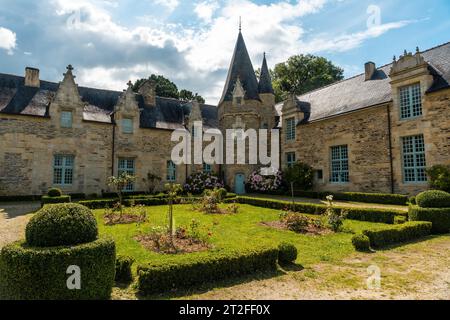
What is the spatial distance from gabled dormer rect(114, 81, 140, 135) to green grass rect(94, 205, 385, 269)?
10.4m

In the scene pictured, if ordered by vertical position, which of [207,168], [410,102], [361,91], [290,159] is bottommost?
[207,168]

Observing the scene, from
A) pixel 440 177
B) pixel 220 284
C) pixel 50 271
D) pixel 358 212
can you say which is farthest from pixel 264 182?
pixel 50 271

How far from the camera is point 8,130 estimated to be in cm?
1712

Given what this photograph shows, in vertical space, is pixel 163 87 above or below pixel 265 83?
above

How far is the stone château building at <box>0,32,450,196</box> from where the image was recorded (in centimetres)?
1538

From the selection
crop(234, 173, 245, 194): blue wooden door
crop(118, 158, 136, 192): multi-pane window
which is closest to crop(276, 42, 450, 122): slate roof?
crop(234, 173, 245, 194): blue wooden door

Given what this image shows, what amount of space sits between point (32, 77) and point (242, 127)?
1568cm

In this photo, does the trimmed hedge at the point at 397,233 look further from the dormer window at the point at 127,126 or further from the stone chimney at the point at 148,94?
the stone chimney at the point at 148,94

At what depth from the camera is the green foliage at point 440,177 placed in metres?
13.0

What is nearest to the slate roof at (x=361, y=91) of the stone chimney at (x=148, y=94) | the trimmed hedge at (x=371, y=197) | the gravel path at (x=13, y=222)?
the trimmed hedge at (x=371, y=197)

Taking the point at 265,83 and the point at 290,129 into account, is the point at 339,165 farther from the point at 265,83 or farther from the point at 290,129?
the point at 265,83

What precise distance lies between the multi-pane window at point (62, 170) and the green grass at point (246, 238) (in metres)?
8.56

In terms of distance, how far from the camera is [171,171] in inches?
896

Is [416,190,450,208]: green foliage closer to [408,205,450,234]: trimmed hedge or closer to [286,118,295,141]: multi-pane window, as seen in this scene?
[408,205,450,234]: trimmed hedge
